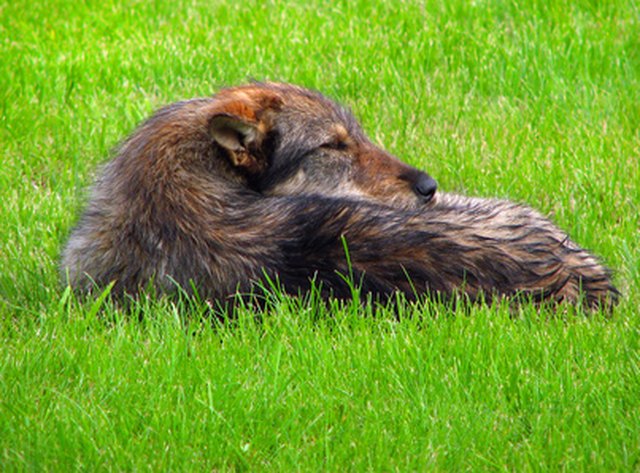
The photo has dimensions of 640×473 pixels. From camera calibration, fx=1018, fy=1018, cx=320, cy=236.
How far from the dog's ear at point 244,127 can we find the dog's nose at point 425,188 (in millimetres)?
926

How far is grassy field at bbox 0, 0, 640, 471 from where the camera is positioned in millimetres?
4199

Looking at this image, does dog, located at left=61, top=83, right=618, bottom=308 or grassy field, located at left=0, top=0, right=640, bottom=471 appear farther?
dog, located at left=61, top=83, right=618, bottom=308

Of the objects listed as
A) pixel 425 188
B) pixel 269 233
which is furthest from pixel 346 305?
pixel 425 188

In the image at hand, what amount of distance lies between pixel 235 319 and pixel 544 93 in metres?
4.11

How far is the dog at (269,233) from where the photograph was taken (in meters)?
5.18

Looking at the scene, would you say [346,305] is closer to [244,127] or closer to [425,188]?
[425,188]

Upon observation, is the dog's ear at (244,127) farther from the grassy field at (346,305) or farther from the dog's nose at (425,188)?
the grassy field at (346,305)

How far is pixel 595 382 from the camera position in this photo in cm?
450

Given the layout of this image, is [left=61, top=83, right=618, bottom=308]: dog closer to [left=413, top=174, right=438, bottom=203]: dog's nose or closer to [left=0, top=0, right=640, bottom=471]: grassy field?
[left=413, top=174, right=438, bottom=203]: dog's nose

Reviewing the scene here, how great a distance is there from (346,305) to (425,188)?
117 cm

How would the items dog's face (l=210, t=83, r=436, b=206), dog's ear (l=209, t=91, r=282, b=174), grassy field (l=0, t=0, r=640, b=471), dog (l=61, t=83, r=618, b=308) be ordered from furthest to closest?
1. dog's face (l=210, t=83, r=436, b=206)
2. dog's ear (l=209, t=91, r=282, b=174)
3. dog (l=61, t=83, r=618, b=308)
4. grassy field (l=0, t=0, r=640, b=471)

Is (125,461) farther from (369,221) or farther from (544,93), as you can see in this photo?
(544,93)

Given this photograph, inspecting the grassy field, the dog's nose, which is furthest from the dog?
the grassy field

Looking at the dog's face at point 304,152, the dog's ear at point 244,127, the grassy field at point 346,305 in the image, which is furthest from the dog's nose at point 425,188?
the grassy field at point 346,305
